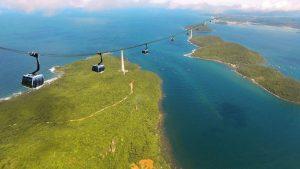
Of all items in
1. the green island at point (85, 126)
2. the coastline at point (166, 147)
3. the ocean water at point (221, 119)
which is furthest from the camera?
the ocean water at point (221, 119)

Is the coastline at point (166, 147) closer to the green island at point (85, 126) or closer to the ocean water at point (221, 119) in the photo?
the green island at point (85, 126)

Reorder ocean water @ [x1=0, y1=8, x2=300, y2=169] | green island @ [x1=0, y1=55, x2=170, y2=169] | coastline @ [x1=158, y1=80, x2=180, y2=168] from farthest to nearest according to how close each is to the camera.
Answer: ocean water @ [x1=0, y1=8, x2=300, y2=169], coastline @ [x1=158, y1=80, x2=180, y2=168], green island @ [x1=0, y1=55, x2=170, y2=169]

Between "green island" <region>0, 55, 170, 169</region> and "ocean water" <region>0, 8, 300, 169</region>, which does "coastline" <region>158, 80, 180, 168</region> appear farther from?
"ocean water" <region>0, 8, 300, 169</region>

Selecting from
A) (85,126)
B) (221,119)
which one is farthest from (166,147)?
(221,119)

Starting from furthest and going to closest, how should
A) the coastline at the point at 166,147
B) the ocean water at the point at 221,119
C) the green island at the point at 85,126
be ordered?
the ocean water at the point at 221,119 → the coastline at the point at 166,147 → the green island at the point at 85,126

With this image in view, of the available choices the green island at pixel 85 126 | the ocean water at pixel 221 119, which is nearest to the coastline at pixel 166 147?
the green island at pixel 85 126

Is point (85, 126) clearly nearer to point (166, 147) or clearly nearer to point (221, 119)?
point (166, 147)

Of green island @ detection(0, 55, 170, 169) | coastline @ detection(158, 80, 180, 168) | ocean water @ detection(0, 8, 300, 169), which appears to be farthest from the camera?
ocean water @ detection(0, 8, 300, 169)

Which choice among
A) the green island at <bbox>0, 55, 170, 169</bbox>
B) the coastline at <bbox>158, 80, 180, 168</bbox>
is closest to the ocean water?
the coastline at <bbox>158, 80, 180, 168</bbox>

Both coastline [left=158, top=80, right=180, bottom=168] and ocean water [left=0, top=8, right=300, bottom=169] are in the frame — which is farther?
ocean water [left=0, top=8, right=300, bottom=169]
